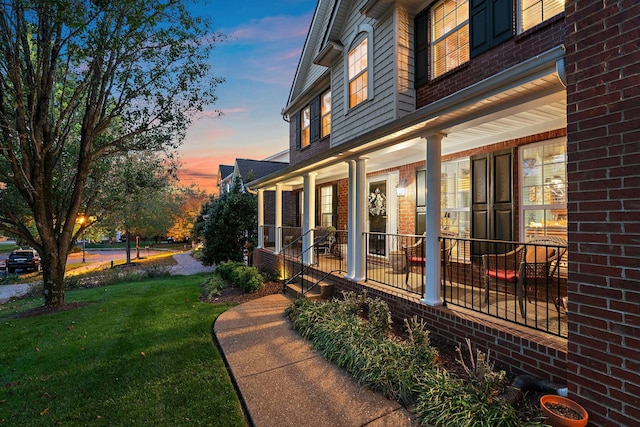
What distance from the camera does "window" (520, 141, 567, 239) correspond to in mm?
4789

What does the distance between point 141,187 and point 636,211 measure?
12044 millimetres

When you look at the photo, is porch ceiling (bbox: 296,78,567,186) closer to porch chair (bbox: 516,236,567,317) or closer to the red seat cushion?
porch chair (bbox: 516,236,567,317)

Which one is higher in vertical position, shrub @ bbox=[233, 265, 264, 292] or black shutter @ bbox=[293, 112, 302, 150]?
black shutter @ bbox=[293, 112, 302, 150]

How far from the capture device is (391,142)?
5234 mm

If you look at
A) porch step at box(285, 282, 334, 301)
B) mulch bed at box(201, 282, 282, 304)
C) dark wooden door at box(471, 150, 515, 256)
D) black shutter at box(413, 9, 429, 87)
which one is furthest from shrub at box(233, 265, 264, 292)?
black shutter at box(413, 9, 429, 87)

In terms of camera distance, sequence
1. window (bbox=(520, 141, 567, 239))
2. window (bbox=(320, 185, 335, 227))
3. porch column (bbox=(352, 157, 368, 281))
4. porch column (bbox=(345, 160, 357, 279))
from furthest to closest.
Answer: window (bbox=(320, 185, 335, 227)) → porch column (bbox=(345, 160, 357, 279)) → porch column (bbox=(352, 157, 368, 281)) → window (bbox=(520, 141, 567, 239))

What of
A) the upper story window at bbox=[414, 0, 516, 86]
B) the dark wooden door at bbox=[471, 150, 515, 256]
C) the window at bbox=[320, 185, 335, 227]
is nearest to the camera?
the upper story window at bbox=[414, 0, 516, 86]

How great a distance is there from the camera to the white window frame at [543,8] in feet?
14.5

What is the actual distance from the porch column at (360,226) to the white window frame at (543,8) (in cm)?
308

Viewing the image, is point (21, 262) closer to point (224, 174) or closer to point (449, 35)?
point (224, 174)

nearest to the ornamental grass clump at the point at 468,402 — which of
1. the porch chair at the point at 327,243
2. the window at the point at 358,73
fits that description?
the window at the point at 358,73

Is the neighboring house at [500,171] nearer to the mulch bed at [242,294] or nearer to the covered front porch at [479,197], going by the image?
the covered front porch at [479,197]

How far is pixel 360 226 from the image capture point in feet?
20.1

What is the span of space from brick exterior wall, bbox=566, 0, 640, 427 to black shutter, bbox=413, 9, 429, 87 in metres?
3.88
